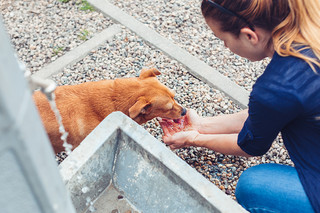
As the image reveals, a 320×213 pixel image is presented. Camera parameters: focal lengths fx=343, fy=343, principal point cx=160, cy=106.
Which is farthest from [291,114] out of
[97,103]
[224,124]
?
[97,103]

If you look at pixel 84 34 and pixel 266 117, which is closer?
pixel 266 117

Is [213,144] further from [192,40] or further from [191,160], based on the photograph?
[192,40]

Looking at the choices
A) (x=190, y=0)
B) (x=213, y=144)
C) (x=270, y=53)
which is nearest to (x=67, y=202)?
(x=270, y=53)

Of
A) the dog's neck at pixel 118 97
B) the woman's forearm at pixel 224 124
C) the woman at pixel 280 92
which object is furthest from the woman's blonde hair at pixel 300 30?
the dog's neck at pixel 118 97

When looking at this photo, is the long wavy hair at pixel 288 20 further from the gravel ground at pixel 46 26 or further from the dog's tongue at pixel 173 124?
the gravel ground at pixel 46 26

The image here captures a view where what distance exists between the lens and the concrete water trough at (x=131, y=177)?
2482 mm

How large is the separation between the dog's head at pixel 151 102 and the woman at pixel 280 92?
1007mm

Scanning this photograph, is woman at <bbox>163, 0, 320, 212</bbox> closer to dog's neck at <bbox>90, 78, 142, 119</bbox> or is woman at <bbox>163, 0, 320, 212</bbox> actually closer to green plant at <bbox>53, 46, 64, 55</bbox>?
dog's neck at <bbox>90, 78, 142, 119</bbox>

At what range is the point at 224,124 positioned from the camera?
3.79 metres

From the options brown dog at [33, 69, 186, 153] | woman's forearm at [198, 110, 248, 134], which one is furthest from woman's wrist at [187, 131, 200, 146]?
brown dog at [33, 69, 186, 153]

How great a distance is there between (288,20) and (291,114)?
0.61m

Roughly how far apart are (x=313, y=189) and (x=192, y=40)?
10.5 feet

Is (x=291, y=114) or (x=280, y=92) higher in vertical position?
(x=280, y=92)

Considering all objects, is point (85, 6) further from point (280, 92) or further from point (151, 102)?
point (280, 92)
